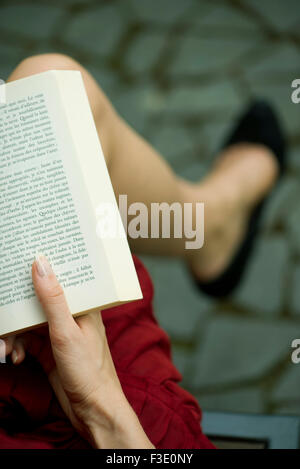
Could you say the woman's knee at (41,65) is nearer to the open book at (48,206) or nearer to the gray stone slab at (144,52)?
the open book at (48,206)

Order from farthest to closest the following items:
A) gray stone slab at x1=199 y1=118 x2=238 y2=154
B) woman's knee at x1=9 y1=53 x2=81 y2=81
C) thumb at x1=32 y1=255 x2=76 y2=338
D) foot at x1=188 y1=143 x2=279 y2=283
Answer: gray stone slab at x1=199 y1=118 x2=238 y2=154 < foot at x1=188 y1=143 x2=279 y2=283 < woman's knee at x1=9 y1=53 x2=81 y2=81 < thumb at x1=32 y1=255 x2=76 y2=338

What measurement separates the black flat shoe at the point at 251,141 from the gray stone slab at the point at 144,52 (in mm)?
245

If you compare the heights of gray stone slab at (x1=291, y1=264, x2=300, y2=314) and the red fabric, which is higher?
gray stone slab at (x1=291, y1=264, x2=300, y2=314)

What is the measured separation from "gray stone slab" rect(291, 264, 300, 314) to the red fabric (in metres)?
0.46

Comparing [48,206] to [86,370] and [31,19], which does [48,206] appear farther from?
[31,19]

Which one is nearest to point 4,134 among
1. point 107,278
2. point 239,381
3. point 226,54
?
point 107,278

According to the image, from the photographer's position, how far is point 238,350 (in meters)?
0.88

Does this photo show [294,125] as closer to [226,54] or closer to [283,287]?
[226,54]

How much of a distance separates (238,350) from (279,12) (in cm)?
72

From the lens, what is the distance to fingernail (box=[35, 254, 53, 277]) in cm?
37

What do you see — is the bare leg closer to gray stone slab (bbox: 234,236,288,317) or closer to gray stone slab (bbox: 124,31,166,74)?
gray stone slab (bbox: 234,236,288,317)

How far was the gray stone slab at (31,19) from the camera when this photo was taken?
3.59ft

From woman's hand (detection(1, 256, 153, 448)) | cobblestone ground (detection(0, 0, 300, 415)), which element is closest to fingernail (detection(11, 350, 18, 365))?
woman's hand (detection(1, 256, 153, 448))

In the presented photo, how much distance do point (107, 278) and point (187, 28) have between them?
85 centimetres
